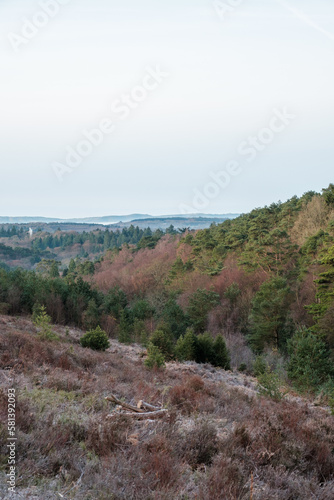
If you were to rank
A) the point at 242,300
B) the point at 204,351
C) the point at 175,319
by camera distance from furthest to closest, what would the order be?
the point at 242,300 < the point at 175,319 < the point at 204,351

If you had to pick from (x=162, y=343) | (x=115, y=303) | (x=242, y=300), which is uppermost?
(x=162, y=343)

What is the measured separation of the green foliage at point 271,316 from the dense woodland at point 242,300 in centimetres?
8

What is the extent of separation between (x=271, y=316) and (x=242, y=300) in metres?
7.45

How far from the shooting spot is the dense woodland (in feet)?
66.4

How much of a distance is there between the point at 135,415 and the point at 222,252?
→ 142 feet

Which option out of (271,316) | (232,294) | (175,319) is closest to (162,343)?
(271,316)

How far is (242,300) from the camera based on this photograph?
37.3 metres

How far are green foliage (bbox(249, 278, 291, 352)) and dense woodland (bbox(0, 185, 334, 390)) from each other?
3.1 inches

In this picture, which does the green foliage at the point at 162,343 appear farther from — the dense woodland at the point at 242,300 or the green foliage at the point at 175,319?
the green foliage at the point at 175,319

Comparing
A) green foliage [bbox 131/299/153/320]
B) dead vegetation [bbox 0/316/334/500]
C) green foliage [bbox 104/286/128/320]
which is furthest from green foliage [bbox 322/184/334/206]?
dead vegetation [bbox 0/316/334/500]

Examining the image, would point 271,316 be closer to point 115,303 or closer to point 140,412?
point 115,303

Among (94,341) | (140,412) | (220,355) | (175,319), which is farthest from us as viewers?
(175,319)

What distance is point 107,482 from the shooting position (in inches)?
134

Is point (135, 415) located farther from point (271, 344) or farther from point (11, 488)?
point (271, 344)
